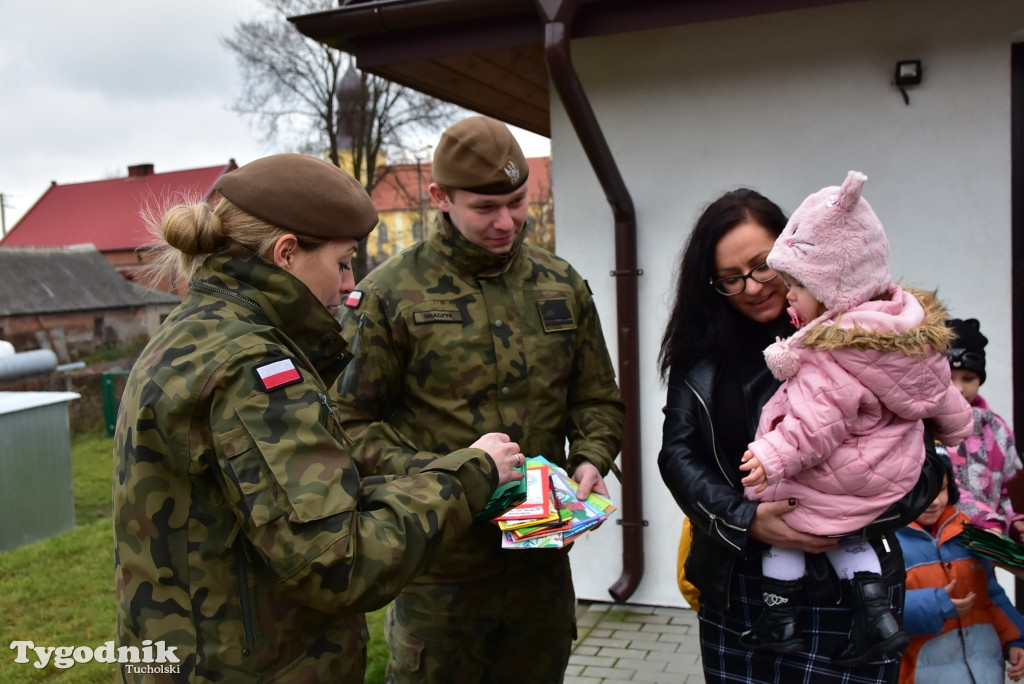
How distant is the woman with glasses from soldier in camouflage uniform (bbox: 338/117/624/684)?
40 cm

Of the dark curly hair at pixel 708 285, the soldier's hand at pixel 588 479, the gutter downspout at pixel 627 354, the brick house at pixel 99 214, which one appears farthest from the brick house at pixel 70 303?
the dark curly hair at pixel 708 285

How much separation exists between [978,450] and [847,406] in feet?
4.48

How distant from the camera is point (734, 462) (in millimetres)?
2490

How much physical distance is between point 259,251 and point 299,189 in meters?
0.15

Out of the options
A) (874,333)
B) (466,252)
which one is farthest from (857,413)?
(466,252)

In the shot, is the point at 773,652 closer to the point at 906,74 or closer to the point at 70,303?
the point at 906,74

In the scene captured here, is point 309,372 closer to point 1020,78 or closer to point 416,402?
point 416,402

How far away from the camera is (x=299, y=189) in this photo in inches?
73.4

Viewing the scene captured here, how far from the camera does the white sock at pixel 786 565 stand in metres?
2.30

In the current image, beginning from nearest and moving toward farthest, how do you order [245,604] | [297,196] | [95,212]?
[245,604]
[297,196]
[95,212]

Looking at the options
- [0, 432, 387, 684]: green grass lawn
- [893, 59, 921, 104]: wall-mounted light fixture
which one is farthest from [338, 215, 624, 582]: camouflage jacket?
[893, 59, 921, 104]: wall-mounted light fixture

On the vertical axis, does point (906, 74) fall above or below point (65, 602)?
above

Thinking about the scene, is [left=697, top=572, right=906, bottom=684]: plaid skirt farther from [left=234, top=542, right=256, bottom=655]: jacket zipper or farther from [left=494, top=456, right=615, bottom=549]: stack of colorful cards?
[left=234, top=542, right=256, bottom=655]: jacket zipper

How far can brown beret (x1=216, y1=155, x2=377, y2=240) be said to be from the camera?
1.86m
